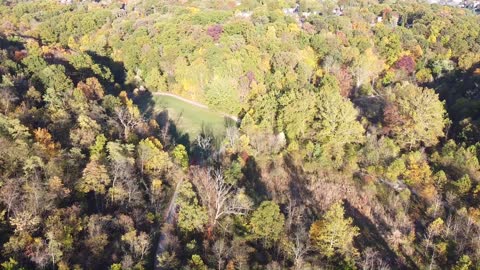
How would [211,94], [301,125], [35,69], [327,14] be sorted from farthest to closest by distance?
[327,14] < [211,94] < [35,69] < [301,125]

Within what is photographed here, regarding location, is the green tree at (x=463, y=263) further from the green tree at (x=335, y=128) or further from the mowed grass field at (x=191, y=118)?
the mowed grass field at (x=191, y=118)

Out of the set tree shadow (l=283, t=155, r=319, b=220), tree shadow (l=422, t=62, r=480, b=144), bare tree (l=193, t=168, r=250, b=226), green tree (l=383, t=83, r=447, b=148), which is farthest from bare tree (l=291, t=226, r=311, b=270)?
tree shadow (l=422, t=62, r=480, b=144)

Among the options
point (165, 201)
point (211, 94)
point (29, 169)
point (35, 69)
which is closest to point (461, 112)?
point (211, 94)

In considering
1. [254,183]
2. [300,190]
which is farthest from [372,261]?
[254,183]

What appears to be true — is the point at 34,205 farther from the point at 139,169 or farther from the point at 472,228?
the point at 472,228

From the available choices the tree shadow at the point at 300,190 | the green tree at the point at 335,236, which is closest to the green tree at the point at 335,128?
the tree shadow at the point at 300,190
